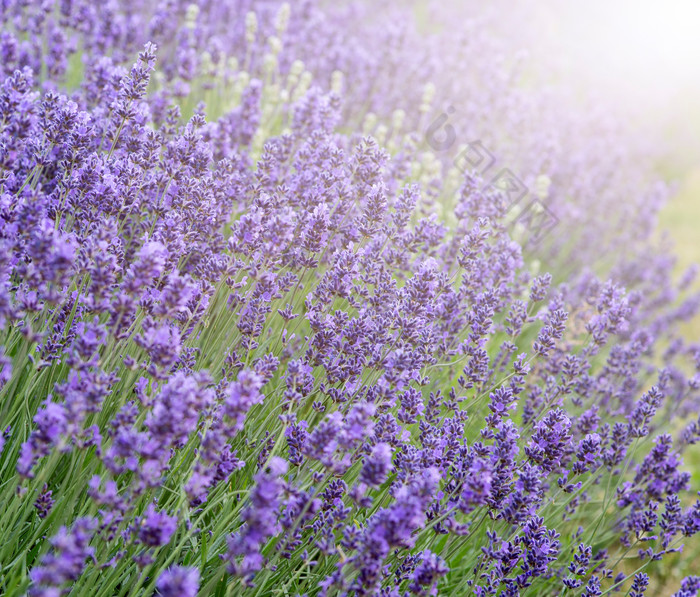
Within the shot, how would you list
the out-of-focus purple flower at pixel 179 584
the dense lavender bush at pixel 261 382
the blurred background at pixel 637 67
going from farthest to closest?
the blurred background at pixel 637 67 < the dense lavender bush at pixel 261 382 < the out-of-focus purple flower at pixel 179 584

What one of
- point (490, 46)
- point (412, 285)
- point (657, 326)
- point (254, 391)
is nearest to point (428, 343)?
point (412, 285)

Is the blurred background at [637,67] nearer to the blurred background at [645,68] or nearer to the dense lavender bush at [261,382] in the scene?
the blurred background at [645,68]

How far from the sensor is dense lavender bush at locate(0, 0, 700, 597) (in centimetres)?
182

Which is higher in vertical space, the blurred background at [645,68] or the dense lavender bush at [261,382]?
the blurred background at [645,68]

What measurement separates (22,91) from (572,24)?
75.5ft

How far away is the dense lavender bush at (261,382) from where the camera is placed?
5.96 ft

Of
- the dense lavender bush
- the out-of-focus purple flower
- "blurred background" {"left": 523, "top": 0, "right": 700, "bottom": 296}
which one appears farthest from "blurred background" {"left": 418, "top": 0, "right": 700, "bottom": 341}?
the out-of-focus purple flower

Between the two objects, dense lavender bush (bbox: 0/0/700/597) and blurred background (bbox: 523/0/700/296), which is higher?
blurred background (bbox: 523/0/700/296)

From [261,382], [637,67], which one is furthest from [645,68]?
[261,382]

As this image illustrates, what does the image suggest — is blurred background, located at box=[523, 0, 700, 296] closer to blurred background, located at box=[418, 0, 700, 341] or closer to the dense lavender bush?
blurred background, located at box=[418, 0, 700, 341]

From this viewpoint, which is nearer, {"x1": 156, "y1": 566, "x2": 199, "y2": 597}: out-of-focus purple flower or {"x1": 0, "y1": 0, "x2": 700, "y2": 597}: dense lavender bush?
{"x1": 156, "y1": 566, "x2": 199, "y2": 597}: out-of-focus purple flower

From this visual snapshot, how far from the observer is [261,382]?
2117 millimetres

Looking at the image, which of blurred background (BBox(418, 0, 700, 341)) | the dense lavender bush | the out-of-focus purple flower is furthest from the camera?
blurred background (BBox(418, 0, 700, 341))

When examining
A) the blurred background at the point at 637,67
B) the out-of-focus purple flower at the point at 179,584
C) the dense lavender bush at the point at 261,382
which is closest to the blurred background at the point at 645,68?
the blurred background at the point at 637,67
